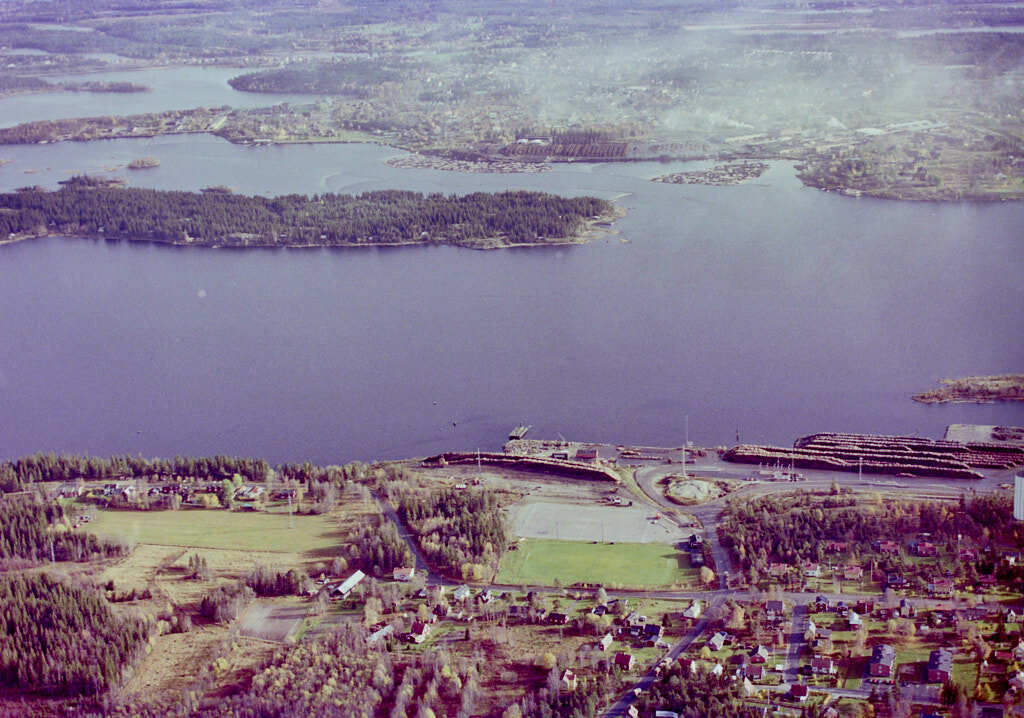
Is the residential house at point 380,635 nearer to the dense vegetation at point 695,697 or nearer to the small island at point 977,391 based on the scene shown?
the dense vegetation at point 695,697

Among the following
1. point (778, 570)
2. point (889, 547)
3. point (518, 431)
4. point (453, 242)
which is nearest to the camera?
point (778, 570)

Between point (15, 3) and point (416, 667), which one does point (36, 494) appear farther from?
point (15, 3)

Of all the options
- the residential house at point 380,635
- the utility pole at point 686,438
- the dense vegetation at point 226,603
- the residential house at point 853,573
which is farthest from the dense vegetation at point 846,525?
the dense vegetation at point 226,603

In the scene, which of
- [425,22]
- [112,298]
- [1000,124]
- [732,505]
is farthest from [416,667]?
[425,22]

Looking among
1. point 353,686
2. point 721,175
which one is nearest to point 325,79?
point 721,175

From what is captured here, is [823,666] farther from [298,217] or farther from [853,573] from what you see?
[298,217]
